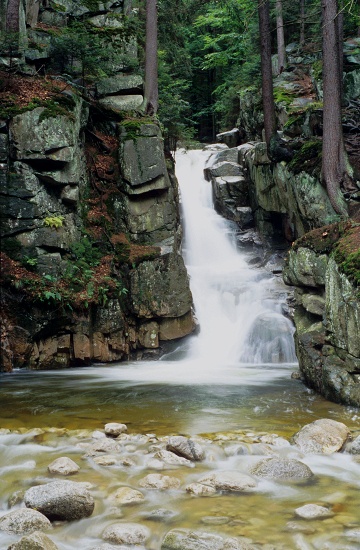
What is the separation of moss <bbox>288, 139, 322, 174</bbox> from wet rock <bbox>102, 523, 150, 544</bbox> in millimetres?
11641

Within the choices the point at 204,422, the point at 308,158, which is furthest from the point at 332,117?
the point at 204,422

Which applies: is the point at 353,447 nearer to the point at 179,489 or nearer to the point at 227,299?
the point at 179,489

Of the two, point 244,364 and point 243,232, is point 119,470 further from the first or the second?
point 243,232

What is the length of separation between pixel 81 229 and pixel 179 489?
9.23 meters

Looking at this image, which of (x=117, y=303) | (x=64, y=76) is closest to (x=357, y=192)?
(x=117, y=303)

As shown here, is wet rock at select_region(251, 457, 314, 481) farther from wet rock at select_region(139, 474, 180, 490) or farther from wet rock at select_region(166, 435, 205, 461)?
wet rock at select_region(139, 474, 180, 490)

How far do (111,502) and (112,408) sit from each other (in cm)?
331

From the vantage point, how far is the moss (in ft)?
45.8

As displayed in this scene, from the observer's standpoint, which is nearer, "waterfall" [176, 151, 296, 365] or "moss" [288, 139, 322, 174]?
"waterfall" [176, 151, 296, 365]

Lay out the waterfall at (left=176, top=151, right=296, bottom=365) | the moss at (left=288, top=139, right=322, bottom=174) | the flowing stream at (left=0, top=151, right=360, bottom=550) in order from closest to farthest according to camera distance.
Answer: the flowing stream at (left=0, top=151, right=360, bottom=550) → the waterfall at (left=176, top=151, right=296, bottom=365) → the moss at (left=288, top=139, right=322, bottom=174)

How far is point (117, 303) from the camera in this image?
12.4m

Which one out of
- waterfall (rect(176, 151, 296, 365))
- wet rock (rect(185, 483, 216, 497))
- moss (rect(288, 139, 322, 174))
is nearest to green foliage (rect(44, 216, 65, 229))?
waterfall (rect(176, 151, 296, 365))

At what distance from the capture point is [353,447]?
5605 mm

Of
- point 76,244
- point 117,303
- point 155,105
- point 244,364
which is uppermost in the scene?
point 155,105
